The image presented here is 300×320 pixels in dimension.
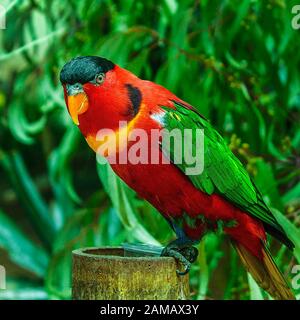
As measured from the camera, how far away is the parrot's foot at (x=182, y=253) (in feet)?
4.09

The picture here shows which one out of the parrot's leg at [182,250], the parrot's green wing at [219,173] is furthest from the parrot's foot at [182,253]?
the parrot's green wing at [219,173]

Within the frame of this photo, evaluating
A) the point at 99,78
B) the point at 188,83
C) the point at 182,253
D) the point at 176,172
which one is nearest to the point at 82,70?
the point at 99,78

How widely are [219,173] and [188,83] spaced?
762 millimetres

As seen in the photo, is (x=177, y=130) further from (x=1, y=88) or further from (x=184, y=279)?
(x=1, y=88)

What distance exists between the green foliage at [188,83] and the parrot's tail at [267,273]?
0.15 metres

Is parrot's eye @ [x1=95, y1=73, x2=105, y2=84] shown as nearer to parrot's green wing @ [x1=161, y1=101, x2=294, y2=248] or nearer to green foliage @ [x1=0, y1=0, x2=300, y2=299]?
parrot's green wing @ [x1=161, y1=101, x2=294, y2=248]

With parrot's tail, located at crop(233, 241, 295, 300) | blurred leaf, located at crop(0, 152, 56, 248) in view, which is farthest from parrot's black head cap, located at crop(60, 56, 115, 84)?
blurred leaf, located at crop(0, 152, 56, 248)

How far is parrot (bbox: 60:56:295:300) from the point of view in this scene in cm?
129

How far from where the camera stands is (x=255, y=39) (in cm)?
225

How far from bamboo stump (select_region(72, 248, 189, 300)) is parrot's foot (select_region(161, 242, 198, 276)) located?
5 cm

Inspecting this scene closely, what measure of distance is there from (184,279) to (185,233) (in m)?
0.23

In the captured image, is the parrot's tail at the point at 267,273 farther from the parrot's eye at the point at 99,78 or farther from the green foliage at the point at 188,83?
the parrot's eye at the point at 99,78

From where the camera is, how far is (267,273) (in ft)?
4.96

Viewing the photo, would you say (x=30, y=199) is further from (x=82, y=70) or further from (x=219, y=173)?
(x=82, y=70)
